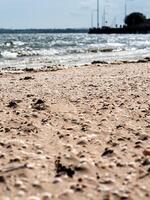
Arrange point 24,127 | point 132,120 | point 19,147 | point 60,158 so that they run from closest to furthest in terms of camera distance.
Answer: point 60,158 → point 19,147 → point 24,127 → point 132,120

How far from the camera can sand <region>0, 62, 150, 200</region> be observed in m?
4.83

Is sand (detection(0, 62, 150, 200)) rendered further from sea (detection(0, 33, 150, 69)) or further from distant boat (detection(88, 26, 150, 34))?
distant boat (detection(88, 26, 150, 34))

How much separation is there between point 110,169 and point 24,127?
2609 millimetres

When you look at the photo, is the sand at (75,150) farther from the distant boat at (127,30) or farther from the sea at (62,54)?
the distant boat at (127,30)

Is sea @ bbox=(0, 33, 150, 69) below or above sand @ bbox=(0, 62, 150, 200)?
below

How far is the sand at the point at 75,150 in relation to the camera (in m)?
4.83

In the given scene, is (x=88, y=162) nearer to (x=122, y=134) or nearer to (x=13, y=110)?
(x=122, y=134)

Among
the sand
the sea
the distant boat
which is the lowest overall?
the distant boat

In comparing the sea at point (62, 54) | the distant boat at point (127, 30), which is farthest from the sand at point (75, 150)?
the distant boat at point (127, 30)

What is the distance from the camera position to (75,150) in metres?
6.21

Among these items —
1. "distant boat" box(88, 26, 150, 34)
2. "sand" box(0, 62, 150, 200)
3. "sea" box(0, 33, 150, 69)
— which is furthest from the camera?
"distant boat" box(88, 26, 150, 34)

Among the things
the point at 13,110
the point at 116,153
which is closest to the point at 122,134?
the point at 116,153

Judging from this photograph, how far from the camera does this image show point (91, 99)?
36.4 feet

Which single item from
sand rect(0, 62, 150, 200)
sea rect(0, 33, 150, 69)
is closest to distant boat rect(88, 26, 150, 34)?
sea rect(0, 33, 150, 69)
